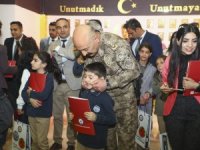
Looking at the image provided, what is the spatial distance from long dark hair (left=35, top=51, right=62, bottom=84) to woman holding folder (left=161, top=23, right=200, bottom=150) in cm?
157

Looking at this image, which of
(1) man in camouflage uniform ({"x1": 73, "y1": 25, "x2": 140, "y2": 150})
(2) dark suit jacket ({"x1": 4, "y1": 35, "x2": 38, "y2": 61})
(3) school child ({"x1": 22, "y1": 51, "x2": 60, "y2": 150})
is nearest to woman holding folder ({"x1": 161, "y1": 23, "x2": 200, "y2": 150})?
(1) man in camouflage uniform ({"x1": 73, "y1": 25, "x2": 140, "y2": 150})

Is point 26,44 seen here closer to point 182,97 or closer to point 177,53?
point 177,53

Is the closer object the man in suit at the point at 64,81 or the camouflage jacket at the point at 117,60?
the camouflage jacket at the point at 117,60

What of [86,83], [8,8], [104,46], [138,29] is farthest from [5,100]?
[8,8]

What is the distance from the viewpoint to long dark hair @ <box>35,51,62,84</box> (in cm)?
375

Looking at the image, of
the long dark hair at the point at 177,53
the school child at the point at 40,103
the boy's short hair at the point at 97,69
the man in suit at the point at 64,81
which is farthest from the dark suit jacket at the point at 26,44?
the long dark hair at the point at 177,53

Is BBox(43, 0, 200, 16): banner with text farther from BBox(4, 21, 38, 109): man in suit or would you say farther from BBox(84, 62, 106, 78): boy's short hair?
BBox(84, 62, 106, 78): boy's short hair

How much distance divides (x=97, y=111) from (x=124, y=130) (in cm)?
42

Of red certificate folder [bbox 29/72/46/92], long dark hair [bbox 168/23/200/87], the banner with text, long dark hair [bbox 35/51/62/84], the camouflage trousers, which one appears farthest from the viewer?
the banner with text

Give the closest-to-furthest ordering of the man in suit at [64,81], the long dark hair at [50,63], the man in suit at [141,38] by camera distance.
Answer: the long dark hair at [50,63], the man in suit at [64,81], the man in suit at [141,38]

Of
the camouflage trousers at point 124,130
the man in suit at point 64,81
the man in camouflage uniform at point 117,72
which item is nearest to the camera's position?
the man in camouflage uniform at point 117,72

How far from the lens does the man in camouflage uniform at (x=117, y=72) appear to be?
8.06ft

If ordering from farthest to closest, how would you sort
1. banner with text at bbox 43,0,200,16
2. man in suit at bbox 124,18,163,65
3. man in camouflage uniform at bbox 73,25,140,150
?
banner with text at bbox 43,0,200,16 → man in suit at bbox 124,18,163,65 → man in camouflage uniform at bbox 73,25,140,150

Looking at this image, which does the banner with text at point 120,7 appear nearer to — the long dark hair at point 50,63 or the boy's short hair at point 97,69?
the long dark hair at point 50,63
